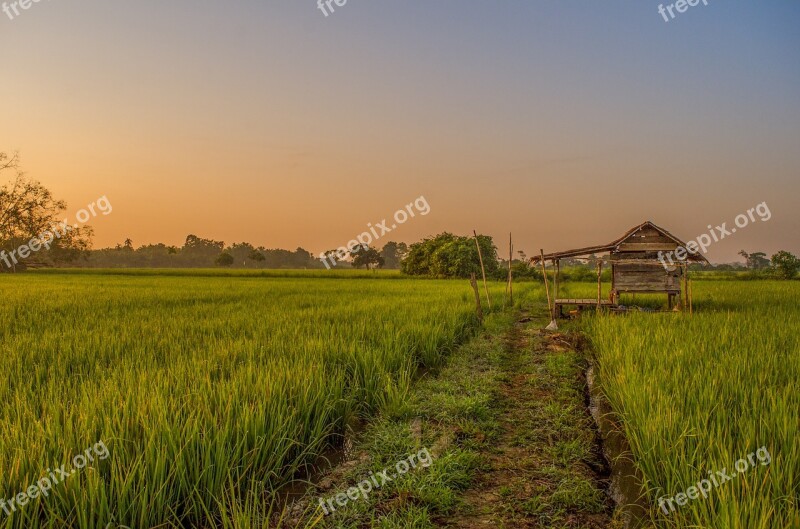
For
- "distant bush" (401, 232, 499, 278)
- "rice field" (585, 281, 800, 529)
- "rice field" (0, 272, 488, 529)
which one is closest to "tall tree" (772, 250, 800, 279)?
"distant bush" (401, 232, 499, 278)

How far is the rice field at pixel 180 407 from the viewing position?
262cm

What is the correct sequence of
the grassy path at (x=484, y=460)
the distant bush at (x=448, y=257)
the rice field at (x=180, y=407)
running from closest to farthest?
the rice field at (x=180, y=407) < the grassy path at (x=484, y=460) < the distant bush at (x=448, y=257)

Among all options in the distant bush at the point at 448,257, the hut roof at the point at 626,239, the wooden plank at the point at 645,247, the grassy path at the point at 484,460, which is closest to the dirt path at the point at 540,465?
the grassy path at the point at 484,460

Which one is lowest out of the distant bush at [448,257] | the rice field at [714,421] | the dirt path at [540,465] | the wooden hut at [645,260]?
the dirt path at [540,465]

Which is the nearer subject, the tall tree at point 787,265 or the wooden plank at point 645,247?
the wooden plank at point 645,247

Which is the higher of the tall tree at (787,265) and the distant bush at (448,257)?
the distant bush at (448,257)

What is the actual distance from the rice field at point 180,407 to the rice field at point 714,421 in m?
2.54

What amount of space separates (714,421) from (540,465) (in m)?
1.46

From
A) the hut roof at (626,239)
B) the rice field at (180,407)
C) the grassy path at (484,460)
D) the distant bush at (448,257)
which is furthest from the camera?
the distant bush at (448,257)

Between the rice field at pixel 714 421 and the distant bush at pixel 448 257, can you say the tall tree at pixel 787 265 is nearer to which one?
the distant bush at pixel 448 257

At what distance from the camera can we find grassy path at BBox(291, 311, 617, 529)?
125 inches

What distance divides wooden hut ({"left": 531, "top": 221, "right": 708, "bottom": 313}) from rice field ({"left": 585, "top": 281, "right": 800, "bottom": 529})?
21.0ft

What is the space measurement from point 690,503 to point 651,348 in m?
4.36

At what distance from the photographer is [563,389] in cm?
630
